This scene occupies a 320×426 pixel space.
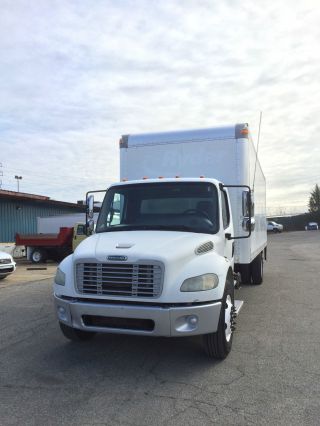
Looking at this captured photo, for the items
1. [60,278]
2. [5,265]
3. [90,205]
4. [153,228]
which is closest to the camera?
[60,278]

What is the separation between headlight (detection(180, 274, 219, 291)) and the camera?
4785 mm

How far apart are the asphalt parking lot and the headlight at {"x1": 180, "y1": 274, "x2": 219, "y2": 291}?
0.96 metres

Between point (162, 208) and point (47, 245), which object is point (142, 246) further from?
point (47, 245)

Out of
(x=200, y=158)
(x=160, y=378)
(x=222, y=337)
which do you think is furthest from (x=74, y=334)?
(x=200, y=158)

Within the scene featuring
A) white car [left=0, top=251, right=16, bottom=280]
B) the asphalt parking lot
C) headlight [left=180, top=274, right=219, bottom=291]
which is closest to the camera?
the asphalt parking lot

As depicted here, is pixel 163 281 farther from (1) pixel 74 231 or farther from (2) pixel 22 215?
(2) pixel 22 215

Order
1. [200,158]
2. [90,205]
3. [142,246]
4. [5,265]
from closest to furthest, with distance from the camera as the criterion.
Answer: [142,246]
[90,205]
[200,158]
[5,265]

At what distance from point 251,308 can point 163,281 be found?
418 centimetres

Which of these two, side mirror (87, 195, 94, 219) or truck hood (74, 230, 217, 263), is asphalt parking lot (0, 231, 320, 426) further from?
side mirror (87, 195, 94, 219)

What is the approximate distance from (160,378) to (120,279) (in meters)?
1.15

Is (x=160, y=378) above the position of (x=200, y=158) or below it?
below

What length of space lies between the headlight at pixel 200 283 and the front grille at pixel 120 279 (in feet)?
0.95

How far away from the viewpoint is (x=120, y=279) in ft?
16.1

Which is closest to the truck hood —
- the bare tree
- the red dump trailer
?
the red dump trailer
